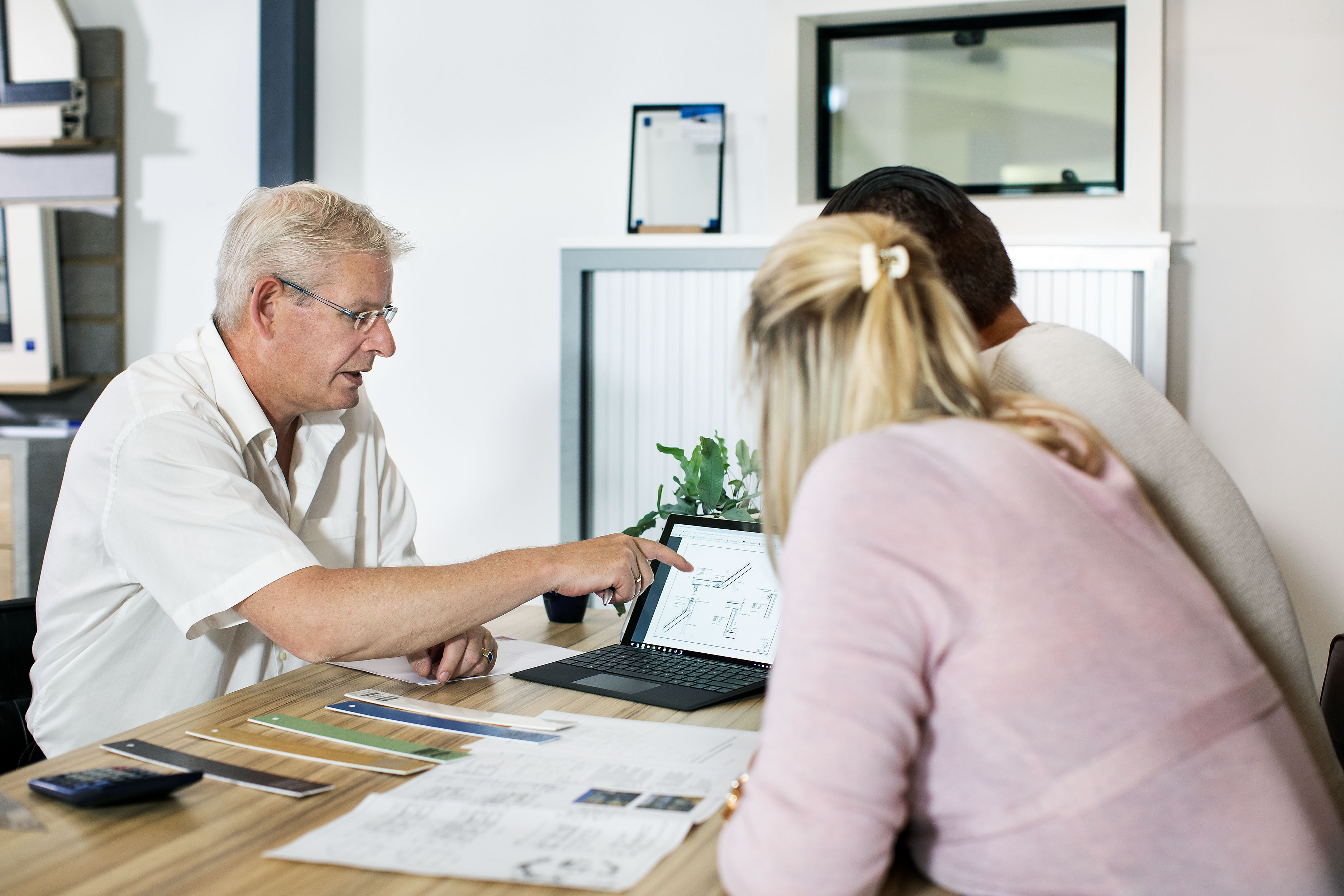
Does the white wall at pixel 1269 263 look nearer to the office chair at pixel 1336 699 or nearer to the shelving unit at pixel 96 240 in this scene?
the office chair at pixel 1336 699

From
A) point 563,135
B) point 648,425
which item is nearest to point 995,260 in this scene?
point 648,425

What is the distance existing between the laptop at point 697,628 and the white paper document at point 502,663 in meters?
0.03

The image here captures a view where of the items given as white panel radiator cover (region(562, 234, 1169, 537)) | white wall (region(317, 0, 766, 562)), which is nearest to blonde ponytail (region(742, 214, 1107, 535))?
white panel radiator cover (region(562, 234, 1169, 537))

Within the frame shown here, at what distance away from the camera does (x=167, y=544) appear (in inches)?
50.8

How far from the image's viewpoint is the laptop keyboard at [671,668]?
131 centimetres

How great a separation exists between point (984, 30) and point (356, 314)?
194 cm

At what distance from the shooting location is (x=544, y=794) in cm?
93

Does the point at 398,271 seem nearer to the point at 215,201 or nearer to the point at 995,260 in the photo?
the point at 215,201

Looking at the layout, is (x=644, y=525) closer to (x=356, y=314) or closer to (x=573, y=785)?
(x=356, y=314)

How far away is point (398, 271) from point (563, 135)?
0.67 m

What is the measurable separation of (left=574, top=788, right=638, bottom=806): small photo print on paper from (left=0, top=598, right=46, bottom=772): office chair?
993mm

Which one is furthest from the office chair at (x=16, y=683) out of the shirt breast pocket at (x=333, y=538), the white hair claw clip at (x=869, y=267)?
the white hair claw clip at (x=869, y=267)

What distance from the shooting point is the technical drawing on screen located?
Result: 1410 millimetres

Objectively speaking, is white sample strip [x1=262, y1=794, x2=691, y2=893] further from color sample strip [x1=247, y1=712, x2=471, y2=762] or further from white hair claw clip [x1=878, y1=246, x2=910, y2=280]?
white hair claw clip [x1=878, y1=246, x2=910, y2=280]
